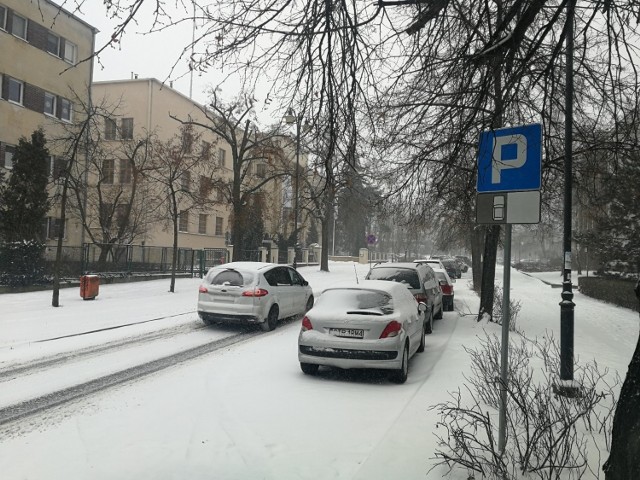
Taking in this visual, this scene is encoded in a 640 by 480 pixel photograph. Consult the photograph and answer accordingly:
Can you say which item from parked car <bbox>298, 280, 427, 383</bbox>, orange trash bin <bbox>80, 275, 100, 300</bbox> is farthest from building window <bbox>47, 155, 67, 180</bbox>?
parked car <bbox>298, 280, 427, 383</bbox>

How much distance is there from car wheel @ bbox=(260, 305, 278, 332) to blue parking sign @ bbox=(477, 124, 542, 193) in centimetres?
858

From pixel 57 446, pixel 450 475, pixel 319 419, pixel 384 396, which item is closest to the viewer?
pixel 450 475

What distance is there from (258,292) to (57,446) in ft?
24.6

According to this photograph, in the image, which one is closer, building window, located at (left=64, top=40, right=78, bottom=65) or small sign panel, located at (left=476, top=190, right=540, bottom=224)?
small sign panel, located at (left=476, top=190, right=540, bottom=224)

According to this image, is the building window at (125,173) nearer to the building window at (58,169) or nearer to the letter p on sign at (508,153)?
the building window at (58,169)

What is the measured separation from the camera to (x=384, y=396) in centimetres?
691

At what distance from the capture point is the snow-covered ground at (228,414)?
4.50 m

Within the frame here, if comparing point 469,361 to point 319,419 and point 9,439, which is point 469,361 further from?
point 9,439

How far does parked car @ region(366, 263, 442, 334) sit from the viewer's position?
489 inches

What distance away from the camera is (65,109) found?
29.4 m

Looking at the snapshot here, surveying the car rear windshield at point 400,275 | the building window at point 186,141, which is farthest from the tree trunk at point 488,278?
the building window at point 186,141

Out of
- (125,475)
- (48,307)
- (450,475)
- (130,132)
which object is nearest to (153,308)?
(48,307)

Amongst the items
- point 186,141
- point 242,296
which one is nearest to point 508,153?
→ point 242,296

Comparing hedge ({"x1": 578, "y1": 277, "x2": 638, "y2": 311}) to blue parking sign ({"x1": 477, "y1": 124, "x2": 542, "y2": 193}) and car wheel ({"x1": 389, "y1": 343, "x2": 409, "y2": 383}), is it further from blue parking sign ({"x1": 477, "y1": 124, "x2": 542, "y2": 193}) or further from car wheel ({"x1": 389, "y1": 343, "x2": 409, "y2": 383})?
blue parking sign ({"x1": 477, "y1": 124, "x2": 542, "y2": 193})
